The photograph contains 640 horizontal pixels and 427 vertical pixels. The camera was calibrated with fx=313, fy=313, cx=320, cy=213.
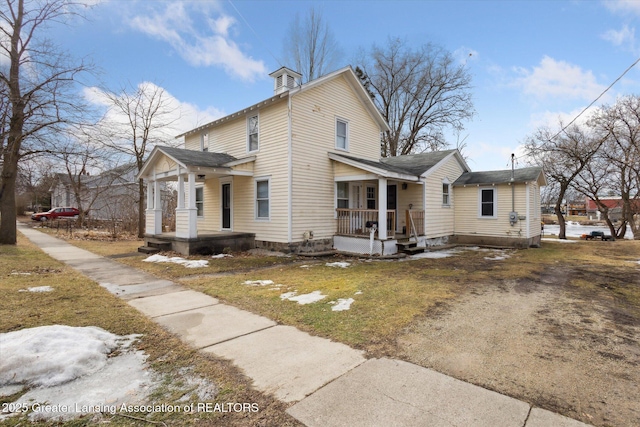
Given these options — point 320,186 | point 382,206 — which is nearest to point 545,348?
point 382,206

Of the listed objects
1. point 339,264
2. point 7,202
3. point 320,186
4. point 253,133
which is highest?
point 253,133

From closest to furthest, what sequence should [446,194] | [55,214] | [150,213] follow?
[150,213]
[446,194]
[55,214]

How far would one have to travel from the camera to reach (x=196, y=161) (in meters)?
11.2

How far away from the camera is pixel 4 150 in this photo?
1157 centimetres

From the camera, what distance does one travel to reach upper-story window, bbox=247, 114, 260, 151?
12540 mm

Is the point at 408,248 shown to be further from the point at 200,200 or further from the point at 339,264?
the point at 200,200

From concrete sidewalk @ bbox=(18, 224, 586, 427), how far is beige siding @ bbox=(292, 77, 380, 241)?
23.1 ft

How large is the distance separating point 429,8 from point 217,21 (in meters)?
10.2

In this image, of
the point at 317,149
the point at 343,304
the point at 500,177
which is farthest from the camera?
the point at 500,177

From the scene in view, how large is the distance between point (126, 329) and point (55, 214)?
37.3m

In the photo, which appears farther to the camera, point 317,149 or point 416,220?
point 416,220

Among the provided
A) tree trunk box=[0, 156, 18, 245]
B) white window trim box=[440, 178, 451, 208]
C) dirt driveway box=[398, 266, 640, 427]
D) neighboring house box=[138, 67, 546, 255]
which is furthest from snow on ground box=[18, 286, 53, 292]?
white window trim box=[440, 178, 451, 208]

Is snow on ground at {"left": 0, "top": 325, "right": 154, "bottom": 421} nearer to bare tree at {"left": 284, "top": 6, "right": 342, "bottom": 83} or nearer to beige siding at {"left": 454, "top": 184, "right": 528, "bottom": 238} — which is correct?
beige siding at {"left": 454, "top": 184, "right": 528, "bottom": 238}

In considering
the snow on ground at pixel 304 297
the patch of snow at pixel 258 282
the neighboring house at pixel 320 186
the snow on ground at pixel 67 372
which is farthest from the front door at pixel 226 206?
the snow on ground at pixel 67 372
